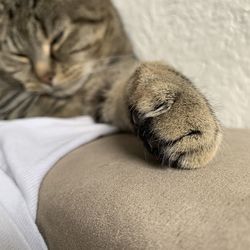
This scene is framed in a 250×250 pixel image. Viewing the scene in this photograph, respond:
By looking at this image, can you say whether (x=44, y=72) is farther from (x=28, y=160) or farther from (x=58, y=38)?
(x=28, y=160)

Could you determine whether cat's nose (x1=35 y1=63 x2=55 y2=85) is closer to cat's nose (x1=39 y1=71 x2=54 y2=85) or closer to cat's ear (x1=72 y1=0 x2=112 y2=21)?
cat's nose (x1=39 y1=71 x2=54 y2=85)

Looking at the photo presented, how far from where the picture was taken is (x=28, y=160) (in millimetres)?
803

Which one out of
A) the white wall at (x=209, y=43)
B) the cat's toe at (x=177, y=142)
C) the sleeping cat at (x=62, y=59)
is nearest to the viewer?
the cat's toe at (x=177, y=142)

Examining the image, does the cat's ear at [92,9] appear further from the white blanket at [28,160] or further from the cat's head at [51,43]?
Answer: the white blanket at [28,160]

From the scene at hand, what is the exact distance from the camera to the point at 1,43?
120cm

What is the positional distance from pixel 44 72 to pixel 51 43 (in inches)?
2.9

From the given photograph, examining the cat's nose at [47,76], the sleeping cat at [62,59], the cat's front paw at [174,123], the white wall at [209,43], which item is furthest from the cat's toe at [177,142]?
the cat's nose at [47,76]

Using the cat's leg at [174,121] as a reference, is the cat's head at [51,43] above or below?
below

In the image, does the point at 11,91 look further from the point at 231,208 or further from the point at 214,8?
the point at 231,208

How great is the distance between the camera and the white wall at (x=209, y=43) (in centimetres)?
91

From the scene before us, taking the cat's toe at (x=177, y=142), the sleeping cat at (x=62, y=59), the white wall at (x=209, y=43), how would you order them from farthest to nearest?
the sleeping cat at (x=62, y=59), the white wall at (x=209, y=43), the cat's toe at (x=177, y=142)

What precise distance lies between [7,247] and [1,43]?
0.67 metres

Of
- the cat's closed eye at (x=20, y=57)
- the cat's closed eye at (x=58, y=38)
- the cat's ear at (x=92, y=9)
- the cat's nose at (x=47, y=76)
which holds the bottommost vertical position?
the cat's nose at (x=47, y=76)

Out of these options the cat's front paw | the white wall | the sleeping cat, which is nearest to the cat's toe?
the cat's front paw
